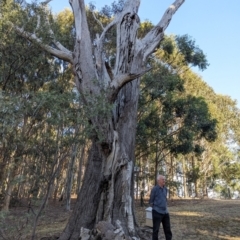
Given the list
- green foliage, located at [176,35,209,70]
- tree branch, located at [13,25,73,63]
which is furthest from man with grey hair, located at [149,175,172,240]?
green foliage, located at [176,35,209,70]

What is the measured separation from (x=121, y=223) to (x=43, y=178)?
1.72m

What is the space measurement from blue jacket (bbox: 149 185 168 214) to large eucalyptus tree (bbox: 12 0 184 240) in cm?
66

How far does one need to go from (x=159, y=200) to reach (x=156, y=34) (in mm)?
4059

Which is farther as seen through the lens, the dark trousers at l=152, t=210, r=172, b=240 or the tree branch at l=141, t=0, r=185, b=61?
the tree branch at l=141, t=0, r=185, b=61

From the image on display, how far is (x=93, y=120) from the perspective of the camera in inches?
210

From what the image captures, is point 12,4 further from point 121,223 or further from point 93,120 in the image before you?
point 121,223

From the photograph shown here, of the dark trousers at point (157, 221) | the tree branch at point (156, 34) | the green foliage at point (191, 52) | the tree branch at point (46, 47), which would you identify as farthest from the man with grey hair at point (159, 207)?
the green foliage at point (191, 52)

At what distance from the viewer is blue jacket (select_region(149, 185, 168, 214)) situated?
5555 mm

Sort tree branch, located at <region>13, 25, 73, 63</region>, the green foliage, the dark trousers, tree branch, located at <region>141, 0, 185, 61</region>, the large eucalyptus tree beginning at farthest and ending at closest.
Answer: the green foliage < tree branch, located at <region>13, 25, 73, 63</region> < tree branch, located at <region>141, 0, 185, 61</region> < the large eucalyptus tree < the dark trousers

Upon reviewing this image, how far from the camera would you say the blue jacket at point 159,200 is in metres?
5.55

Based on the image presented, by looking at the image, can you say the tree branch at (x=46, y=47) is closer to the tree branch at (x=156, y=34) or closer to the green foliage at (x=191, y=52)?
the tree branch at (x=156, y=34)

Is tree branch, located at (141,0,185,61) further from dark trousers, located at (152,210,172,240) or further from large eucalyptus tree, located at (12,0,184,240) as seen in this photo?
dark trousers, located at (152,210,172,240)

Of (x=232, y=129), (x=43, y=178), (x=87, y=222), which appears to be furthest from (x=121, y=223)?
(x=232, y=129)

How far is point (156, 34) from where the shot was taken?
7.57 meters
